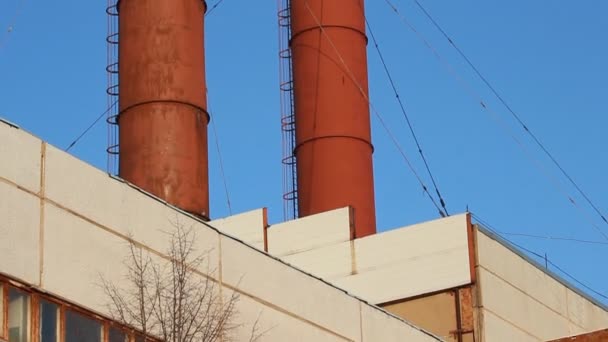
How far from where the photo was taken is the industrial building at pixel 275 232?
59.7 feet

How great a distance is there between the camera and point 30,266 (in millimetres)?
17828

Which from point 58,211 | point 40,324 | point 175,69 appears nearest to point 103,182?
point 58,211

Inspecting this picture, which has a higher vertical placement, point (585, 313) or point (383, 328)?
point (585, 313)

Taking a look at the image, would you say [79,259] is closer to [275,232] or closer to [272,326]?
[272,326]

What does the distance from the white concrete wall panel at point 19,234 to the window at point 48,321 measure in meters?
0.33

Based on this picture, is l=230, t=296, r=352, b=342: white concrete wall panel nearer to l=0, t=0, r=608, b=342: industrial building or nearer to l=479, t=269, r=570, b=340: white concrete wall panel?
l=0, t=0, r=608, b=342: industrial building

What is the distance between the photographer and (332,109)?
33250 millimetres

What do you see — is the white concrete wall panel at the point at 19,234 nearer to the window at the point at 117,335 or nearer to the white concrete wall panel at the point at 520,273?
the window at the point at 117,335

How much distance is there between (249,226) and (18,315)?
13.7 m

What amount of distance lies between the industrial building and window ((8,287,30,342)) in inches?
0.8

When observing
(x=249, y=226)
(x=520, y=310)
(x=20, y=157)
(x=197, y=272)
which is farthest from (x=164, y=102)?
(x=20, y=157)

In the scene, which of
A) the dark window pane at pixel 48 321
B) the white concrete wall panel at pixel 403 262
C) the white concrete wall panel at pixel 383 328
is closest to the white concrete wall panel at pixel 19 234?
the dark window pane at pixel 48 321

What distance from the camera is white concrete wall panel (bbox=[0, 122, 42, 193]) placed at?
17812 mm

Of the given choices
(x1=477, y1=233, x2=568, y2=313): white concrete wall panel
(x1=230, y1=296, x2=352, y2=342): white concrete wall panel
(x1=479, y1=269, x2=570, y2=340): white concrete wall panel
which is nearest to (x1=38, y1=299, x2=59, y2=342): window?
(x1=230, y1=296, x2=352, y2=342): white concrete wall panel
